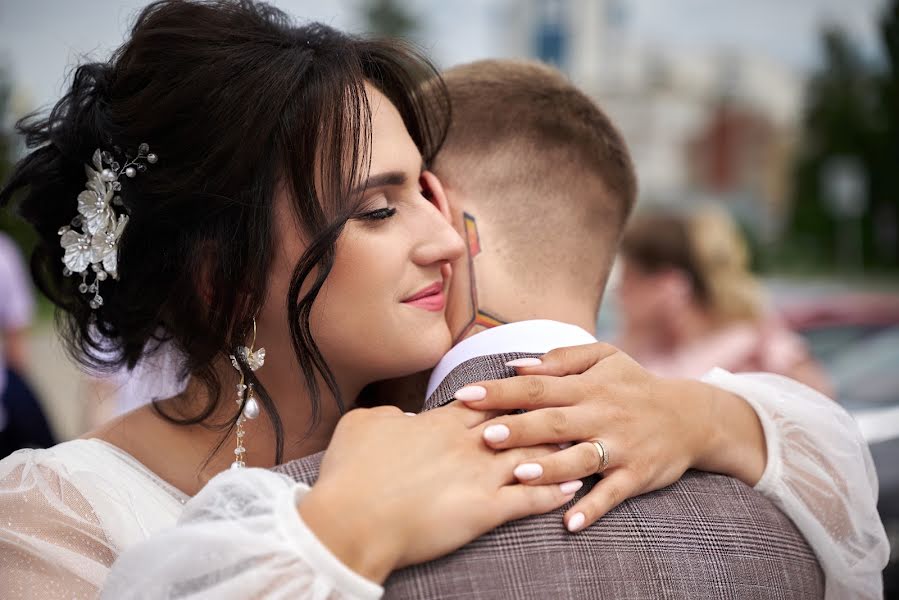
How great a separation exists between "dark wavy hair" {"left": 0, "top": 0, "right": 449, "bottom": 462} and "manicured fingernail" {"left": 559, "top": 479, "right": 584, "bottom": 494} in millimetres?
632

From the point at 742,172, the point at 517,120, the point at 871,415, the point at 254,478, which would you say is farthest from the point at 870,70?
the point at 254,478

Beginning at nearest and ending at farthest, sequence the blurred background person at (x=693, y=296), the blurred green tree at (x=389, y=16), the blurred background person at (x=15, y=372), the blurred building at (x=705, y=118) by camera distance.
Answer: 1. the blurred background person at (x=15, y=372)
2. the blurred background person at (x=693, y=296)
3. the blurred green tree at (x=389, y=16)
4. the blurred building at (x=705, y=118)

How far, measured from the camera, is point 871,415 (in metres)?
3.87

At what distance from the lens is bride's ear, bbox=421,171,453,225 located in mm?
2033

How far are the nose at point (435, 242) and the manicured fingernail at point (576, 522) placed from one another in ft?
2.21

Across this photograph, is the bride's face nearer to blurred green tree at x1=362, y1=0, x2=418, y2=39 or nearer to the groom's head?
the groom's head

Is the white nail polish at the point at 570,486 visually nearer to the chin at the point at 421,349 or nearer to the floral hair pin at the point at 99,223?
the chin at the point at 421,349

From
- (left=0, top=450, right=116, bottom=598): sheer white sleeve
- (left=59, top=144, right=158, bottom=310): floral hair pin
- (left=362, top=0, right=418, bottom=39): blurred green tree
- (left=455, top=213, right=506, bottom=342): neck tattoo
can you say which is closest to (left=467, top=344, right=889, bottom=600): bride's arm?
(left=455, top=213, right=506, bottom=342): neck tattoo

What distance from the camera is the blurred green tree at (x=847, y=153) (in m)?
17.7

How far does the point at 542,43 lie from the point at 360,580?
7969 mm

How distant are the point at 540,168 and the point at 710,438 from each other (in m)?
0.76

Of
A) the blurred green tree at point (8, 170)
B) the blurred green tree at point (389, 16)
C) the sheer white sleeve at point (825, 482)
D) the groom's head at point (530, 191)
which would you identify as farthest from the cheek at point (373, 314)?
the blurred green tree at point (389, 16)

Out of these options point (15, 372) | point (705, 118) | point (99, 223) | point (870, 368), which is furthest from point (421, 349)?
point (705, 118)

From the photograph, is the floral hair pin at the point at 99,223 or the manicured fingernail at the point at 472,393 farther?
the floral hair pin at the point at 99,223
